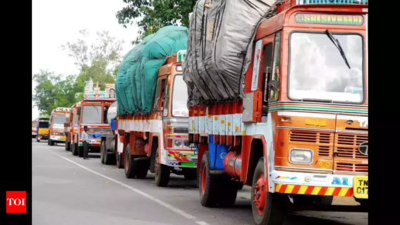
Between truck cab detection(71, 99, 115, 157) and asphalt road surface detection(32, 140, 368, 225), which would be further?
truck cab detection(71, 99, 115, 157)

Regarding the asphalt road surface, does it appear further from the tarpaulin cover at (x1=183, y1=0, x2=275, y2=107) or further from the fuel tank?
the tarpaulin cover at (x1=183, y1=0, x2=275, y2=107)

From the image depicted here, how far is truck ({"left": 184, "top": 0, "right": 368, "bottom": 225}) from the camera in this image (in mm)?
10078

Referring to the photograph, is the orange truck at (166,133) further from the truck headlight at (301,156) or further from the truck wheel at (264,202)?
the truck headlight at (301,156)

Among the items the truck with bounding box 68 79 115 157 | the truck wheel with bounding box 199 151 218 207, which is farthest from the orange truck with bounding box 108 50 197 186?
the truck with bounding box 68 79 115 157

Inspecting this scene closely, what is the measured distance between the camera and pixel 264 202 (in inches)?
424

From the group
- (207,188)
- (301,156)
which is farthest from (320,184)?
(207,188)

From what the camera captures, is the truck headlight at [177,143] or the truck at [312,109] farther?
the truck headlight at [177,143]

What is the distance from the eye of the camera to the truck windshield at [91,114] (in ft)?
119

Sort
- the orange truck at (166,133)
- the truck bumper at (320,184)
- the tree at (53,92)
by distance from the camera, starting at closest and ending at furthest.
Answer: the truck bumper at (320,184), the orange truck at (166,133), the tree at (53,92)

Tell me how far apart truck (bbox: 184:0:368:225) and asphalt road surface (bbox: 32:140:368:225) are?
1994 mm

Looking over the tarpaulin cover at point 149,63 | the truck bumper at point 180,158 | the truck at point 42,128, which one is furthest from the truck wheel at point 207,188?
the truck at point 42,128

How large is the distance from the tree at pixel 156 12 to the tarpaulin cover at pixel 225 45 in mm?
12048
